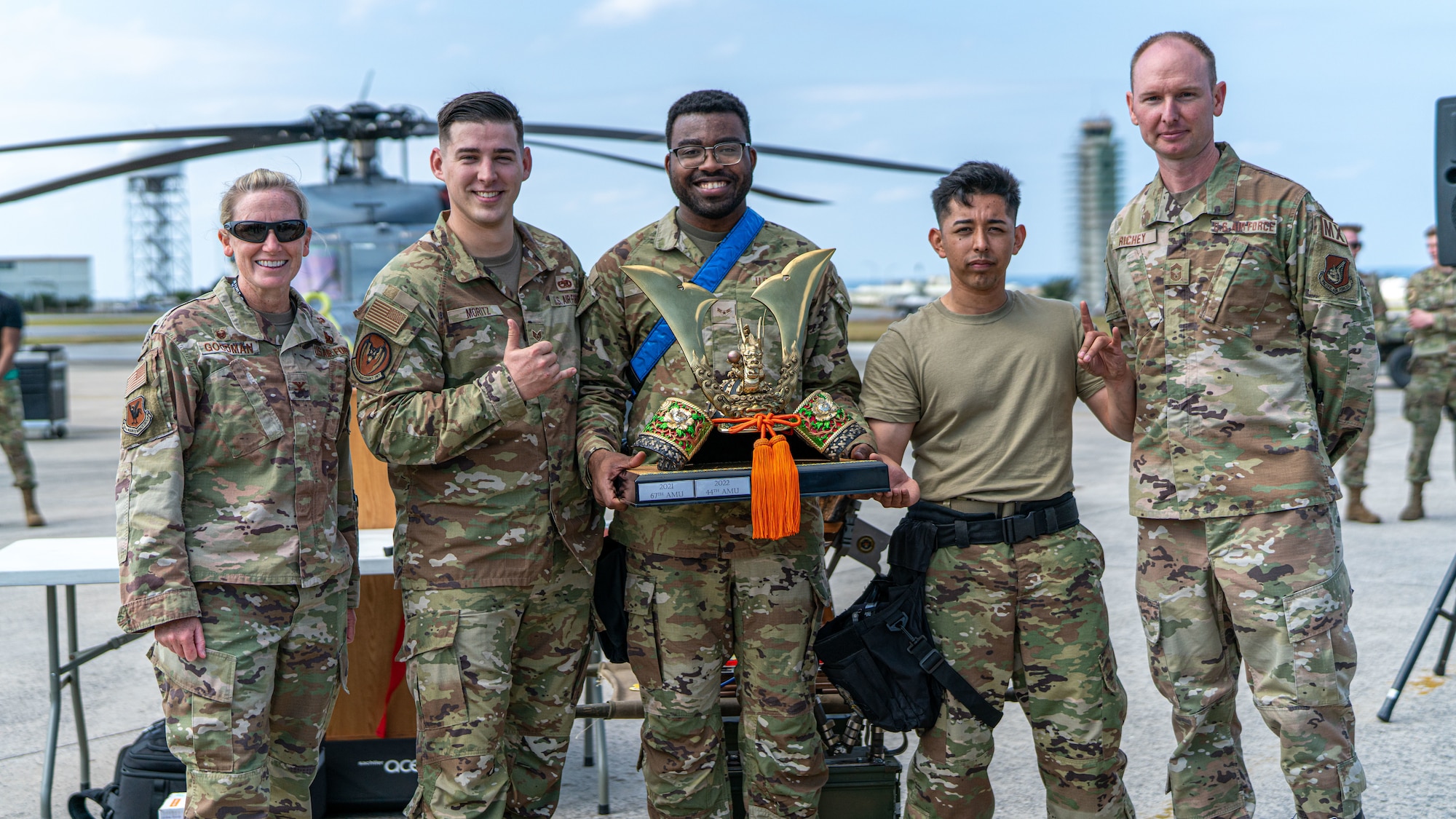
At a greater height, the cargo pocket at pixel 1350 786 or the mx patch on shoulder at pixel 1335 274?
the mx patch on shoulder at pixel 1335 274

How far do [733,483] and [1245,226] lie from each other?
4.89 ft

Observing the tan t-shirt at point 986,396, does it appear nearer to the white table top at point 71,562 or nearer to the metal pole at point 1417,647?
the white table top at point 71,562

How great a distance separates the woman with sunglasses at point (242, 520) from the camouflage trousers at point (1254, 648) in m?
2.19

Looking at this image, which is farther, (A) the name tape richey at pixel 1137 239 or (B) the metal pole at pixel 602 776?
(B) the metal pole at pixel 602 776

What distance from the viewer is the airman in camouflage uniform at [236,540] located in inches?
99.2

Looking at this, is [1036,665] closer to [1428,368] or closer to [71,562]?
[71,562]

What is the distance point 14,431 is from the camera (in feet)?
27.9

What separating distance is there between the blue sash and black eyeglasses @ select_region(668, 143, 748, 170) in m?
0.19

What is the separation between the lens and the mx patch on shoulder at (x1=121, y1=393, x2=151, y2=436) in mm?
2523

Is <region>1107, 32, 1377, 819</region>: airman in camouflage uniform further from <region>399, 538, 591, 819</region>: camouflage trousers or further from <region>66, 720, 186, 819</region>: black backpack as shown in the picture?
<region>66, 720, 186, 819</region>: black backpack

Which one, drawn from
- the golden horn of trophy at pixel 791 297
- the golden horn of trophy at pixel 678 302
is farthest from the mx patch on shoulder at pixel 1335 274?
the golden horn of trophy at pixel 678 302

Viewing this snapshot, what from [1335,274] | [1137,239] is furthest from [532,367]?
[1335,274]

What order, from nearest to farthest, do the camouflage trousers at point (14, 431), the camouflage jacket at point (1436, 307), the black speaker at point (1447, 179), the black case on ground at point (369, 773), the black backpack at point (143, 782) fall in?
the black backpack at point (143, 782) → the black case on ground at point (369, 773) → the black speaker at point (1447, 179) → the camouflage jacket at point (1436, 307) → the camouflage trousers at point (14, 431)

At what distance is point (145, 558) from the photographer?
249cm
